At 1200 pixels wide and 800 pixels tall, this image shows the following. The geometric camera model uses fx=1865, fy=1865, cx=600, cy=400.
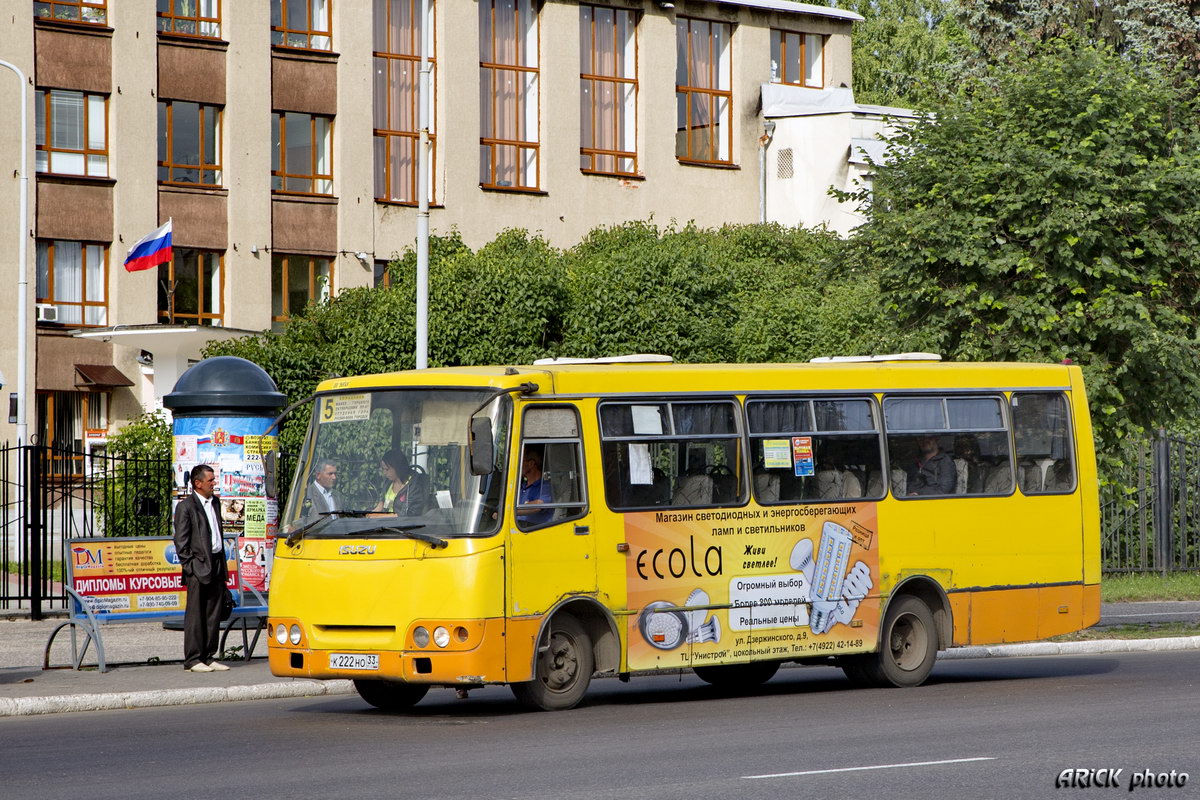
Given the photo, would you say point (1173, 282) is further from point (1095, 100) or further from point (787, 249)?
point (787, 249)

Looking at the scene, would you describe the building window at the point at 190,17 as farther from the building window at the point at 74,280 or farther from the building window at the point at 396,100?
the building window at the point at 74,280

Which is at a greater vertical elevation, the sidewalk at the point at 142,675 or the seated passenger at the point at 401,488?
the seated passenger at the point at 401,488

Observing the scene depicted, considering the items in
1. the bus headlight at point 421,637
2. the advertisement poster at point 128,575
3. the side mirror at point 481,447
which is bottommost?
the bus headlight at point 421,637

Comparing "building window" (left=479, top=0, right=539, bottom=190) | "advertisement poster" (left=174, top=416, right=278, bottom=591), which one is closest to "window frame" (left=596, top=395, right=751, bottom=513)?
"advertisement poster" (left=174, top=416, right=278, bottom=591)

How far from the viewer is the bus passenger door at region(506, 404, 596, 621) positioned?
13469mm

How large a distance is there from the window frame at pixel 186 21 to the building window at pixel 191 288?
526 centimetres

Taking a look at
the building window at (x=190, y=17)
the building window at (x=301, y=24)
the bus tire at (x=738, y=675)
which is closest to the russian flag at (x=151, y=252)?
the building window at (x=190, y=17)

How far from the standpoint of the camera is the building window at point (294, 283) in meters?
47.3

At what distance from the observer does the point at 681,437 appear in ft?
48.5

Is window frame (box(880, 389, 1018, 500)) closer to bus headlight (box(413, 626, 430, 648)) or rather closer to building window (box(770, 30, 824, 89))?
bus headlight (box(413, 626, 430, 648))

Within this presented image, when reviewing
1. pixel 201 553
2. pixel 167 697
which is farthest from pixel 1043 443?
pixel 167 697

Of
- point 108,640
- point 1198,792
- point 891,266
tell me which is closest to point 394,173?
point 891,266

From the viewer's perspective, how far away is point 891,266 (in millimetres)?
28375

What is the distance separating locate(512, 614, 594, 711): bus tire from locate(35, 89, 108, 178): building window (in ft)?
110
